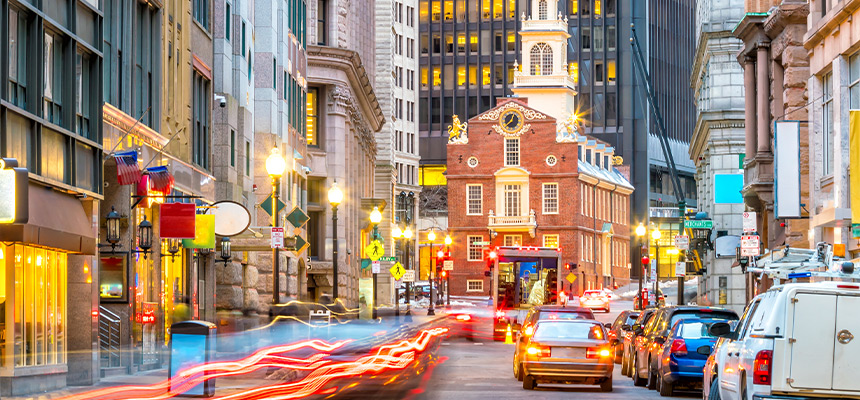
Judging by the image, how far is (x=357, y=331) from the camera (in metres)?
42.0

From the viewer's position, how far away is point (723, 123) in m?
58.3

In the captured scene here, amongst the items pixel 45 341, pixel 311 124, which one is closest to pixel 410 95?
pixel 311 124

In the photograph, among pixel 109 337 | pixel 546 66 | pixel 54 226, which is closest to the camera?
pixel 54 226

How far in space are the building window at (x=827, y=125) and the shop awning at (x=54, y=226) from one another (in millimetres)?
18053

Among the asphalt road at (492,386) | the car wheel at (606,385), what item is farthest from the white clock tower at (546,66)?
the car wheel at (606,385)

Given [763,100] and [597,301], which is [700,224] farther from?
[597,301]

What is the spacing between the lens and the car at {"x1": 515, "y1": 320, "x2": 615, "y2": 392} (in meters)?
25.0

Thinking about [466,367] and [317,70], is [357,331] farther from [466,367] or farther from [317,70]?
[317,70]

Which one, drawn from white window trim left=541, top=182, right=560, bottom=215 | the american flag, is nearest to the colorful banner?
the american flag

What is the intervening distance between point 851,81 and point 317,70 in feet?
127

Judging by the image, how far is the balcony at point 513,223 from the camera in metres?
112

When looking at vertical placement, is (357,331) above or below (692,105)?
below

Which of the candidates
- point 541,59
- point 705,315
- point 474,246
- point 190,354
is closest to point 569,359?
point 705,315

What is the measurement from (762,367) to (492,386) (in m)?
11.5
